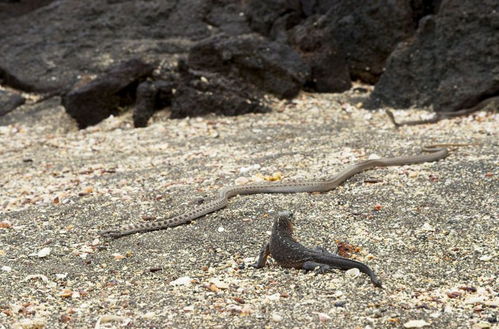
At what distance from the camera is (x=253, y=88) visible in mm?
12547

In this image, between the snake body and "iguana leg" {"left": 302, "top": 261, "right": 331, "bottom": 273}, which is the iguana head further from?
the snake body

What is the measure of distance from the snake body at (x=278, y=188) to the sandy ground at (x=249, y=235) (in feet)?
0.27

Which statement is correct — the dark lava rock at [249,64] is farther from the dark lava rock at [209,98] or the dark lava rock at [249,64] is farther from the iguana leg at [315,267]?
the iguana leg at [315,267]

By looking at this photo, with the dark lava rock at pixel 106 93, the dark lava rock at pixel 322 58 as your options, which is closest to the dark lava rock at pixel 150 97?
the dark lava rock at pixel 106 93

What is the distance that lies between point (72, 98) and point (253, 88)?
9.80 ft

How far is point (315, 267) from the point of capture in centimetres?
523

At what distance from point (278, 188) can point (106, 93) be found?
6119mm

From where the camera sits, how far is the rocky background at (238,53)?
37.2ft

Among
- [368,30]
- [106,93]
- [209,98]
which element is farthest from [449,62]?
[106,93]

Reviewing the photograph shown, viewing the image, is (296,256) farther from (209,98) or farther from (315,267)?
(209,98)

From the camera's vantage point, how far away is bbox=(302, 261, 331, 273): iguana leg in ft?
17.0

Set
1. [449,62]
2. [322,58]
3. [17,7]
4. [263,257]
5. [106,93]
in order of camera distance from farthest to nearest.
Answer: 1. [17,7]
2. [322,58]
3. [106,93]
4. [449,62]
5. [263,257]

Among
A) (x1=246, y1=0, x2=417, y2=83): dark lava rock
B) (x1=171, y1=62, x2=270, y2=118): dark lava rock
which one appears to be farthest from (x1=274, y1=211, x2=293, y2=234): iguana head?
(x1=246, y1=0, x2=417, y2=83): dark lava rock

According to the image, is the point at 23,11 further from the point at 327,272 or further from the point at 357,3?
the point at 327,272
